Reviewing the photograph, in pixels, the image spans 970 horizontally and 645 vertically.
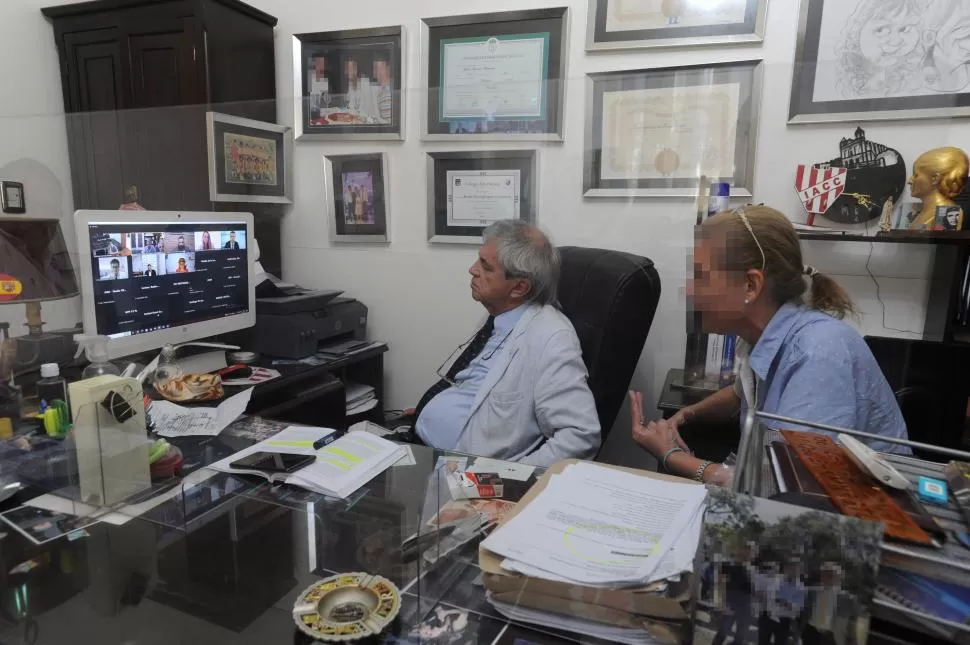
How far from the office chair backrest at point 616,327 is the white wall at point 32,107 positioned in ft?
6.61

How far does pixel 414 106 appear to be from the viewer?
2385mm

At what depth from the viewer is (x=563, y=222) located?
2.19m

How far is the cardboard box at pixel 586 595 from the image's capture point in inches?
25.0

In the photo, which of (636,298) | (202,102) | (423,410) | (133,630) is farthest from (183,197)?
(133,630)

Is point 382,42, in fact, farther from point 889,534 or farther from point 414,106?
point 889,534

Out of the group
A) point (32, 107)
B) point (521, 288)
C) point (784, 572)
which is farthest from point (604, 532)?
point (32, 107)

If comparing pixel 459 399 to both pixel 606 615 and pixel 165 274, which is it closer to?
pixel 165 274

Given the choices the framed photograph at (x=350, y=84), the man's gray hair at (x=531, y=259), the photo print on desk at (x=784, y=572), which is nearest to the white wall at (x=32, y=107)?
the framed photograph at (x=350, y=84)

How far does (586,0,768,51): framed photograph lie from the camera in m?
1.91

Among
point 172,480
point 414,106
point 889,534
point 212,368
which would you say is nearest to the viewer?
point 889,534

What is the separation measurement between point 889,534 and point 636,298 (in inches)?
41.6

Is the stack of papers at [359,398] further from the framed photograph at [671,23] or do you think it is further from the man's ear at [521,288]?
the framed photograph at [671,23]

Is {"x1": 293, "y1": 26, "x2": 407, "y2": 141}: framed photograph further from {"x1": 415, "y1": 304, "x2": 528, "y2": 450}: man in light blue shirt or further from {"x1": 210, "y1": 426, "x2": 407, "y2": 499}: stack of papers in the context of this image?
{"x1": 210, "y1": 426, "x2": 407, "y2": 499}: stack of papers

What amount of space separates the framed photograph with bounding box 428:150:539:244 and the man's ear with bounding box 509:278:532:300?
55cm
